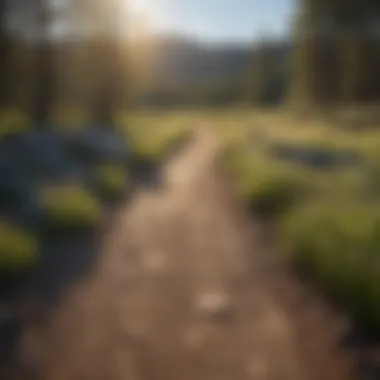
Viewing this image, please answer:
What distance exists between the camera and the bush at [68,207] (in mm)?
1617

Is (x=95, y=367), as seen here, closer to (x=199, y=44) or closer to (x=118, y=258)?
(x=118, y=258)

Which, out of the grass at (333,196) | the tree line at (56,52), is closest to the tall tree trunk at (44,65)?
the tree line at (56,52)

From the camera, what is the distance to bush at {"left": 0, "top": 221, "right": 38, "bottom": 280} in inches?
61.7

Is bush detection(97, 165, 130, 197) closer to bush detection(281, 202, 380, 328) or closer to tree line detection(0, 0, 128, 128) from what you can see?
tree line detection(0, 0, 128, 128)

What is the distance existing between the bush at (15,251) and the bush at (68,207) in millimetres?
79

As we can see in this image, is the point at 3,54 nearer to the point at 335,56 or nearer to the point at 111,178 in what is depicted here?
the point at 111,178

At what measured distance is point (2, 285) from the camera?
1.55 metres

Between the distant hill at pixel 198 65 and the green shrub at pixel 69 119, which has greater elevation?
the distant hill at pixel 198 65

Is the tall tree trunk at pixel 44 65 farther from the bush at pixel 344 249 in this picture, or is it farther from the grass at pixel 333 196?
the bush at pixel 344 249

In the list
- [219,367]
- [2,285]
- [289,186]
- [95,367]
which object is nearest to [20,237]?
[2,285]

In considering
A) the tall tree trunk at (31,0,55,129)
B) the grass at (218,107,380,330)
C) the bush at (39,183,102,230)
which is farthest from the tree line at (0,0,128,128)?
the grass at (218,107,380,330)

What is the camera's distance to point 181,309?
1.59 meters

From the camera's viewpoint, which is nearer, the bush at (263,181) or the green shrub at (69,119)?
the green shrub at (69,119)

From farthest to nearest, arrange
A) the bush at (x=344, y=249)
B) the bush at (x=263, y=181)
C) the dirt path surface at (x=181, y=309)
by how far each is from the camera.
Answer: the bush at (x=263, y=181), the bush at (x=344, y=249), the dirt path surface at (x=181, y=309)
